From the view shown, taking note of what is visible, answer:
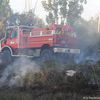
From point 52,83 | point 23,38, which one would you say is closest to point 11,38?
point 23,38

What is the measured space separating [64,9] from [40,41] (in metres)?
15.5

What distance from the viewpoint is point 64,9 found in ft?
112

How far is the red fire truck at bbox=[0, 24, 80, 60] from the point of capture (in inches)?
733

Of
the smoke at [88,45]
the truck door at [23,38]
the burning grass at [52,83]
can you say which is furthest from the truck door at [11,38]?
the burning grass at [52,83]

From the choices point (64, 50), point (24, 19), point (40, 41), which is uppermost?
point (24, 19)

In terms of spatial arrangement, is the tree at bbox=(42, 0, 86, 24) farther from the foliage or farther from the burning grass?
the burning grass

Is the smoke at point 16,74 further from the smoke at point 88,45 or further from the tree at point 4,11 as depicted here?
the tree at point 4,11

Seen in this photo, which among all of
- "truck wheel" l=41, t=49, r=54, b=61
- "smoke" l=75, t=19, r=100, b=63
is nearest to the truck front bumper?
"truck wheel" l=41, t=49, r=54, b=61

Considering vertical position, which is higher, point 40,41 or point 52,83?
point 40,41

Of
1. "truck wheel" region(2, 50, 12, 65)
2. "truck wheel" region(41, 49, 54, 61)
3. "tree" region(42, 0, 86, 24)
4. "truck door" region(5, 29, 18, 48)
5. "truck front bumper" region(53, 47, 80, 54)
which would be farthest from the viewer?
"tree" region(42, 0, 86, 24)

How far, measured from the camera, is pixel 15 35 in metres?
20.7

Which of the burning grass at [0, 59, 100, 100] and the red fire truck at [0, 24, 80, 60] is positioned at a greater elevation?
the red fire truck at [0, 24, 80, 60]

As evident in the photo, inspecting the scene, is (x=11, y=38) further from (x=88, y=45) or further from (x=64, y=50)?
(x=88, y=45)

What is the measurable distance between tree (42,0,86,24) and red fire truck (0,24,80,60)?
44.8 ft
